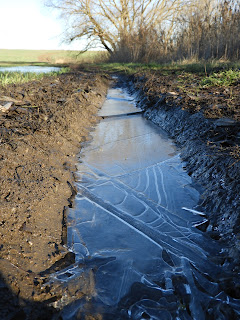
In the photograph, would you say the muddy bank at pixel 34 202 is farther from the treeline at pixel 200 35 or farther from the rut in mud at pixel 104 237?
the treeline at pixel 200 35

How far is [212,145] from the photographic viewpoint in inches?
128

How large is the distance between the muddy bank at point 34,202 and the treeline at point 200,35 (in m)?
6.67

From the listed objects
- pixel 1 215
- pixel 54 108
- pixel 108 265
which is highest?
pixel 54 108

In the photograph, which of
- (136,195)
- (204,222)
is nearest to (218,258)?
(204,222)

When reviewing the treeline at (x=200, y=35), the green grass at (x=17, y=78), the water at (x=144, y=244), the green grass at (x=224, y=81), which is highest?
the treeline at (x=200, y=35)

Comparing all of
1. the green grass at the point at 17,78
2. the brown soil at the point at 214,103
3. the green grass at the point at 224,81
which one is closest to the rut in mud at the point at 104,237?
the brown soil at the point at 214,103

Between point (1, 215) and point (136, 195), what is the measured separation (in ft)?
4.42

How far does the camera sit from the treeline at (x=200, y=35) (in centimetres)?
875

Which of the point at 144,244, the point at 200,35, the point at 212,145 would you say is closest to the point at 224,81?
the point at 212,145

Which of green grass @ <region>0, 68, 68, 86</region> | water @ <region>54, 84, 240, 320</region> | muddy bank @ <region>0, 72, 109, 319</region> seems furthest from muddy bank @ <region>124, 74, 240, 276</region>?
green grass @ <region>0, 68, 68, 86</region>

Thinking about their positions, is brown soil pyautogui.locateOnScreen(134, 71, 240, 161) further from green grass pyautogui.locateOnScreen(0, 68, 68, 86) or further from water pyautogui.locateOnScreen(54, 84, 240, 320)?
green grass pyautogui.locateOnScreen(0, 68, 68, 86)

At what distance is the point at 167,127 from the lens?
5184 mm

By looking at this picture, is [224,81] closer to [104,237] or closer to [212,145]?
[212,145]

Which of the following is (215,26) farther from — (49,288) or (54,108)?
(49,288)
